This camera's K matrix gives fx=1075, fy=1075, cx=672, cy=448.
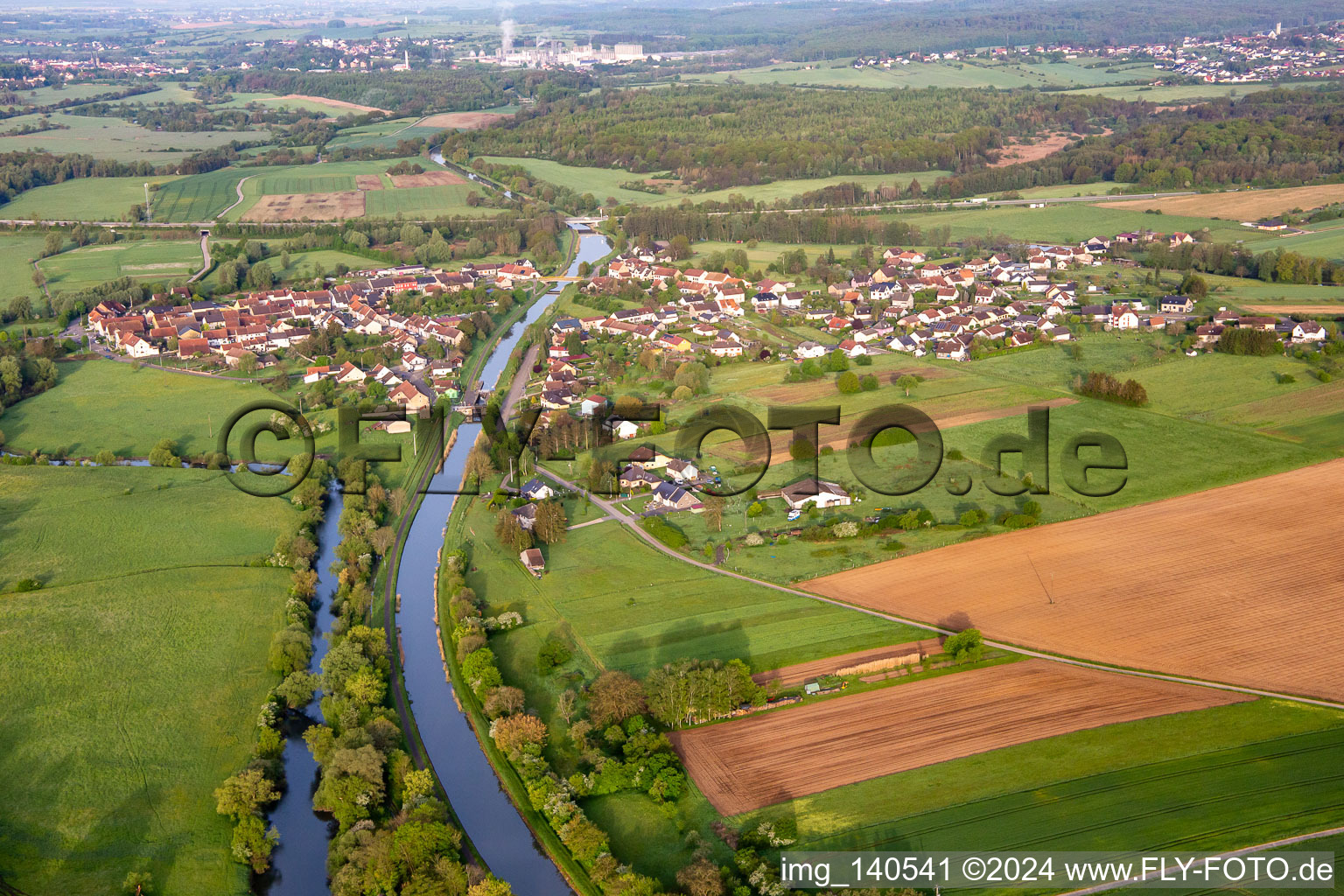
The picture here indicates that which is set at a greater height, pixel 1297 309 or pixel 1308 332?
pixel 1297 309

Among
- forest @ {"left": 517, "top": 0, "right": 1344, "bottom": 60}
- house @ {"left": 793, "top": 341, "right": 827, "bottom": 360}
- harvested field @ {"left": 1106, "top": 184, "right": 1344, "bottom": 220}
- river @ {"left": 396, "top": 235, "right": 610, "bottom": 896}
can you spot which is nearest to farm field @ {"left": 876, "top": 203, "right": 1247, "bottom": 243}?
harvested field @ {"left": 1106, "top": 184, "right": 1344, "bottom": 220}

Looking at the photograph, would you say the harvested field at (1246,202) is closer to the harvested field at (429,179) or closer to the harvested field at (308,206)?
the harvested field at (429,179)

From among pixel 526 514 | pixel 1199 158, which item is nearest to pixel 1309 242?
pixel 1199 158

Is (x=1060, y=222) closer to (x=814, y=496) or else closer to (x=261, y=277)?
(x=814, y=496)

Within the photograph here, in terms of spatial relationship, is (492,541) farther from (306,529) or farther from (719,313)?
(719,313)

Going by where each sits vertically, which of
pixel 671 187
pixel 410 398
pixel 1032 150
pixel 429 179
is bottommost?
pixel 410 398

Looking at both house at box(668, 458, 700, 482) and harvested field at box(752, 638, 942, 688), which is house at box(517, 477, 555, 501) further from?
harvested field at box(752, 638, 942, 688)
